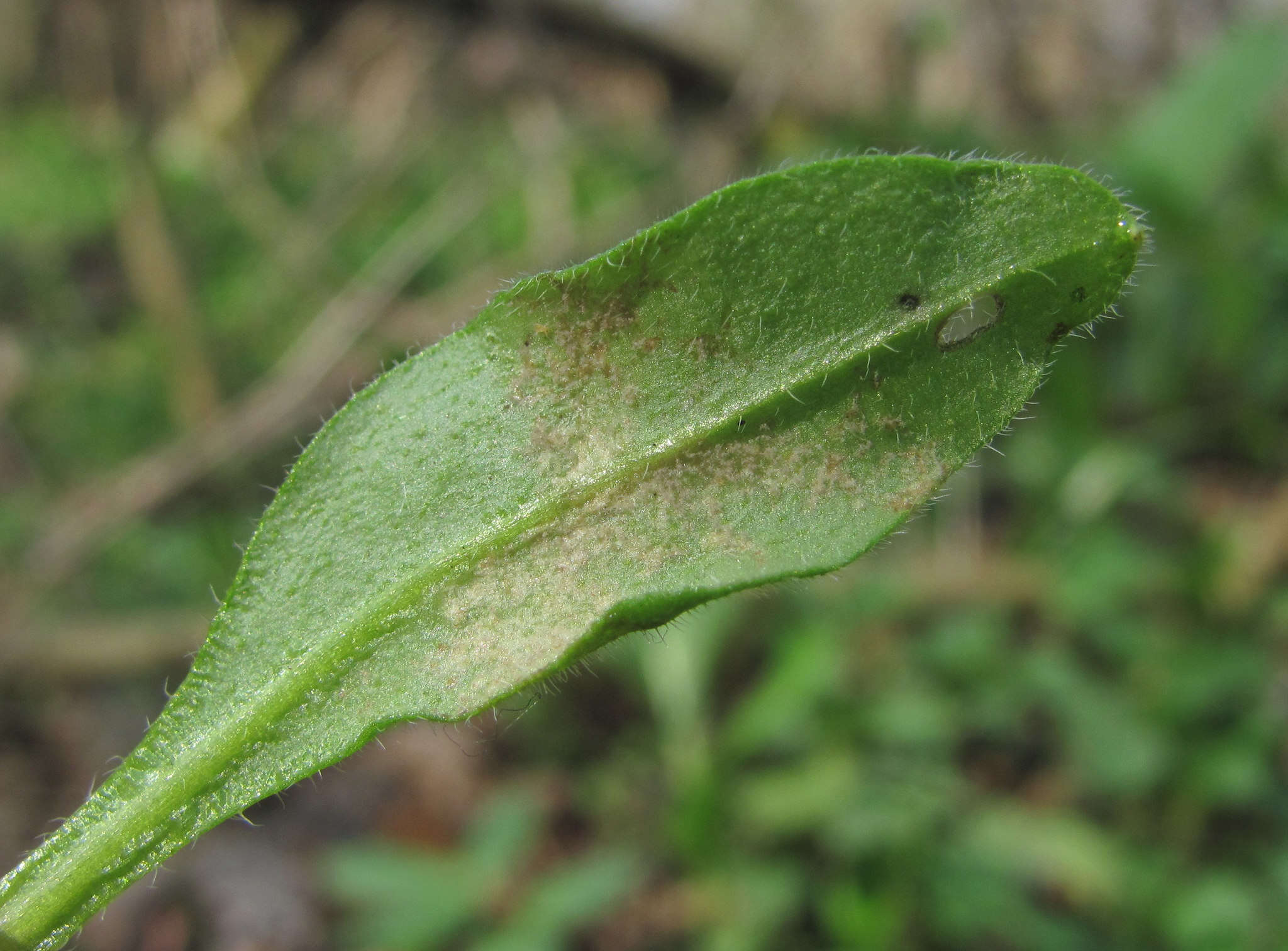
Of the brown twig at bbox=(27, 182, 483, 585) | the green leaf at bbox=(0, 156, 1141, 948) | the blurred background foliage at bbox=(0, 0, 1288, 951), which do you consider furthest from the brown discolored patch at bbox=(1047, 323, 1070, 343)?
the brown twig at bbox=(27, 182, 483, 585)

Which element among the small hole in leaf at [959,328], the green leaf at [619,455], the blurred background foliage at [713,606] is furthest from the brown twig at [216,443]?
the small hole in leaf at [959,328]

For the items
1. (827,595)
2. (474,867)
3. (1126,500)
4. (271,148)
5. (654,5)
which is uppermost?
(654,5)

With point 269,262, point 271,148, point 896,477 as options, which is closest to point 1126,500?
point 896,477

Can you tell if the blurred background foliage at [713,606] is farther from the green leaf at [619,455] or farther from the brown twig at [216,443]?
the green leaf at [619,455]

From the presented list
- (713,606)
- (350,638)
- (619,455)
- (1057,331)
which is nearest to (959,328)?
(1057,331)

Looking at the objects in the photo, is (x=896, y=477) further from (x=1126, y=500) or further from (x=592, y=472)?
A: (x=1126, y=500)

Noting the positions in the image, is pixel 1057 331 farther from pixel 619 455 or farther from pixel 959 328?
pixel 619 455
